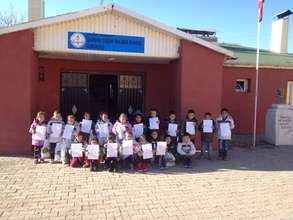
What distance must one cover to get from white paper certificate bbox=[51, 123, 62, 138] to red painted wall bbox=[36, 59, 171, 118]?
9.72 feet

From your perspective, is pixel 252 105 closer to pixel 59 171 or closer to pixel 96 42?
pixel 96 42

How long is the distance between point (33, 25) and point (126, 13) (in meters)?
2.54

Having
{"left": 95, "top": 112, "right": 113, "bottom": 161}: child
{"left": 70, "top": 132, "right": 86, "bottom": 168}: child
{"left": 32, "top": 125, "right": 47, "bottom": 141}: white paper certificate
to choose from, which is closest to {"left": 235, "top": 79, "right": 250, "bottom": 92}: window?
{"left": 95, "top": 112, "right": 113, "bottom": 161}: child

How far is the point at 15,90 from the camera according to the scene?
33.5ft

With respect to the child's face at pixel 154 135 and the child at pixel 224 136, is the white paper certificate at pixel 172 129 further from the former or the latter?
the child at pixel 224 136

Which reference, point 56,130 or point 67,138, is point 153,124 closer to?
point 67,138

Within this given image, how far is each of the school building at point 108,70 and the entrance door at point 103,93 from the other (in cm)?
4

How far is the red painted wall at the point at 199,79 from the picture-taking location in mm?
11461

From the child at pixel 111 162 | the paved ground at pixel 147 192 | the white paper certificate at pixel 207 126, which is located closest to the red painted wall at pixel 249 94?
the white paper certificate at pixel 207 126

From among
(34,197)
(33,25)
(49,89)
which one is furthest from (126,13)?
(34,197)

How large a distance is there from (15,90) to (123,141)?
3.37 metres

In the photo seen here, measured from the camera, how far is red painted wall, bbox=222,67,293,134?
1579cm

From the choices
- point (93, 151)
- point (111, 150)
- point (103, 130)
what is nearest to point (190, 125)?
point (103, 130)

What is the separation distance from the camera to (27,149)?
34.1ft
